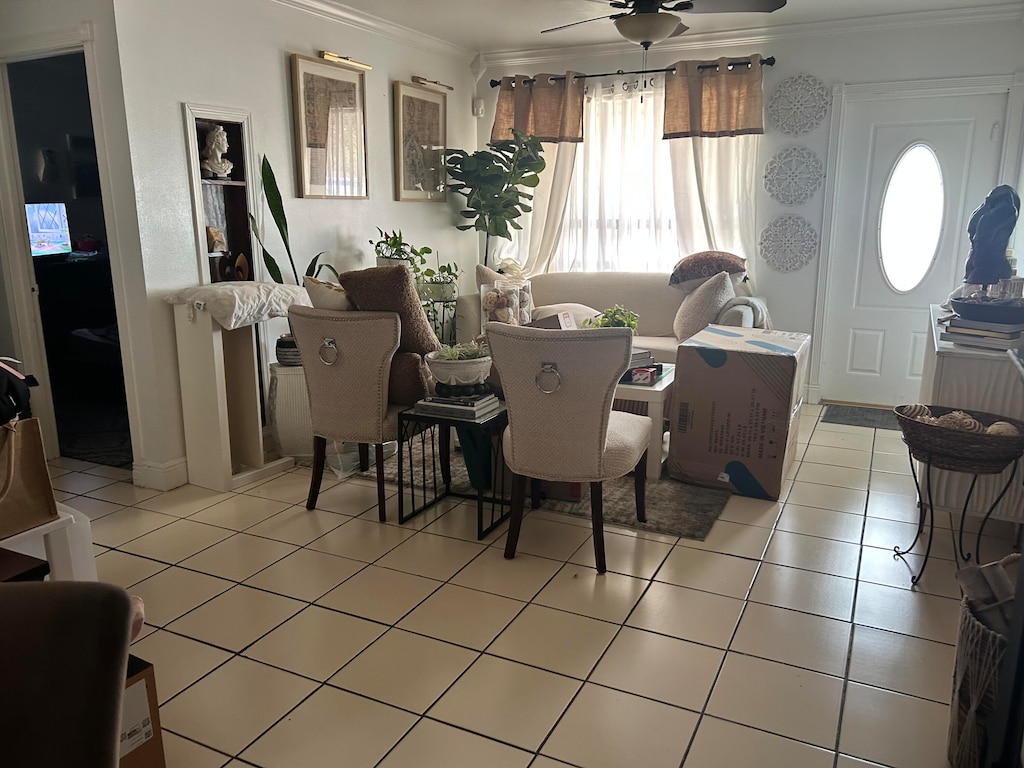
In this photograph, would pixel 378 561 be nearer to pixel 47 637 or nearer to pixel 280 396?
pixel 280 396

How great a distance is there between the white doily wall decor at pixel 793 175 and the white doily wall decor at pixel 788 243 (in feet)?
0.43

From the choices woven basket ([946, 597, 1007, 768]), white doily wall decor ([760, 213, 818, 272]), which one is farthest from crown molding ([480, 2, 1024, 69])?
woven basket ([946, 597, 1007, 768])

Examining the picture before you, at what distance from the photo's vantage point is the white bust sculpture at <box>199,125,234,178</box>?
3.78 m

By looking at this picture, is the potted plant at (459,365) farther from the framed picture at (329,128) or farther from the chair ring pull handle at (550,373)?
the framed picture at (329,128)

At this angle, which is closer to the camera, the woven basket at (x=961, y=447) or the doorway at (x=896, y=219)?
the woven basket at (x=961, y=447)

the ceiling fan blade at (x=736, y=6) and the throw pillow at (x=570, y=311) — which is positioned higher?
the ceiling fan blade at (x=736, y=6)

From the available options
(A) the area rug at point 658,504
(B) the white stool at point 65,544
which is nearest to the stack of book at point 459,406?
(A) the area rug at point 658,504

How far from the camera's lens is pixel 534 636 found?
2.39 meters

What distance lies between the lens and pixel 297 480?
3791mm

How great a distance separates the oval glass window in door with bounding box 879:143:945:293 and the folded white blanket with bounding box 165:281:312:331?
3.82 meters

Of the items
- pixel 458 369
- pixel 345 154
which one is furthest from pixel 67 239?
pixel 458 369

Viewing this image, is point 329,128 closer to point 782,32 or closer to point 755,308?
point 755,308

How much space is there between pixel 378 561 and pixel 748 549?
145 centimetres

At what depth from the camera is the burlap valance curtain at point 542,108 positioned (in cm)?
555
